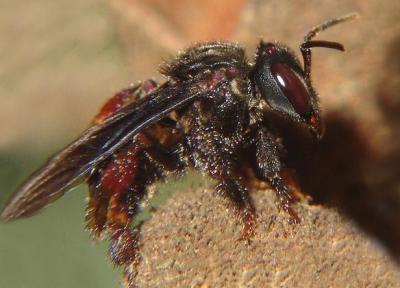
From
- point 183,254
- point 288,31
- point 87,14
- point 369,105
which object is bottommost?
point 183,254

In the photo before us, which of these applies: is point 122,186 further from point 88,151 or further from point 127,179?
point 88,151

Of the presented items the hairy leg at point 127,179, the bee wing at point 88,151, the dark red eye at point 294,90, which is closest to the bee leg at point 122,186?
the hairy leg at point 127,179

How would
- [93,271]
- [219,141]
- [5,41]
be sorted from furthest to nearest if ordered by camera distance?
[5,41], [93,271], [219,141]

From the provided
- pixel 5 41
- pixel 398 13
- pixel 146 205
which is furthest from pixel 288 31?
pixel 5 41

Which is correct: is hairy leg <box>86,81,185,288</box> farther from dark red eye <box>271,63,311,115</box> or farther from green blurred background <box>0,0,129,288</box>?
green blurred background <box>0,0,129,288</box>

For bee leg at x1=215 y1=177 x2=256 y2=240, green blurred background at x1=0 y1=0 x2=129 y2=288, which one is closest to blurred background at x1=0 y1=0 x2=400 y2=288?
green blurred background at x1=0 y1=0 x2=129 y2=288

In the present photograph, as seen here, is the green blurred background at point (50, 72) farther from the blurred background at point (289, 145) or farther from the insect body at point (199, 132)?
the insect body at point (199, 132)

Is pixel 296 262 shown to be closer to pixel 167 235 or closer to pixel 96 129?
pixel 167 235
